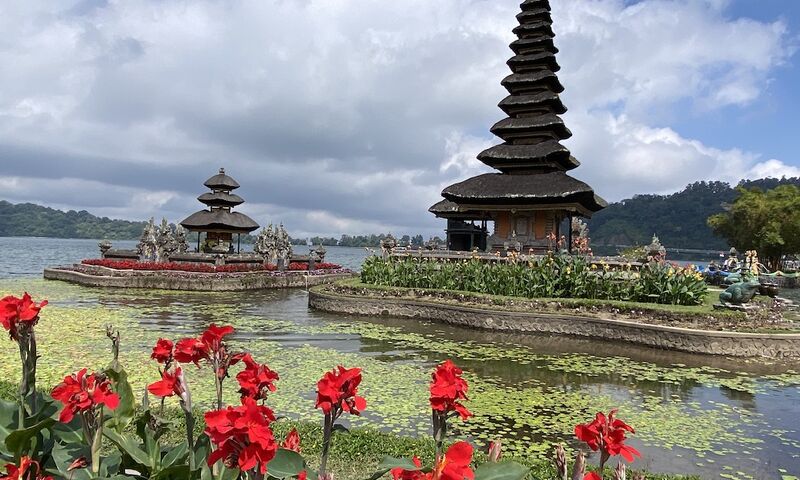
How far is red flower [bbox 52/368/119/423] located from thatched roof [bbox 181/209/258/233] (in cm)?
3642

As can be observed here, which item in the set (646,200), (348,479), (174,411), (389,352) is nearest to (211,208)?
(389,352)

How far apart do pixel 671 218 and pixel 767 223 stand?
273 ft

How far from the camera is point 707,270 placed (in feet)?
127

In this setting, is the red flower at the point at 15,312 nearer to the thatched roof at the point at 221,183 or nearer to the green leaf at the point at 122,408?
the green leaf at the point at 122,408

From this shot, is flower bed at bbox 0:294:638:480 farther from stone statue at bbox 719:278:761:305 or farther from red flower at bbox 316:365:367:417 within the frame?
stone statue at bbox 719:278:761:305

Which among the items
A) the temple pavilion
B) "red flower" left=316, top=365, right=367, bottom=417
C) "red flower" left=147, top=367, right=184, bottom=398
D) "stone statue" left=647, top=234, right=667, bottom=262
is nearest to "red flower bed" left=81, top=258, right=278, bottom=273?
the temple pavilion

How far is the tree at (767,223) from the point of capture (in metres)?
46.8

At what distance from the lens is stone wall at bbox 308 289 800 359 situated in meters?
13.5

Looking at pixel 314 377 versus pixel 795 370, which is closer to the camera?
pixel 314 377

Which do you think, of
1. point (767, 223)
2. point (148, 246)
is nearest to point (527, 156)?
point (148, 246)

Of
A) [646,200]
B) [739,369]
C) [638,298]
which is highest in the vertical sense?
[646,200]

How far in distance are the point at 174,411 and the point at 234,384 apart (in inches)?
106

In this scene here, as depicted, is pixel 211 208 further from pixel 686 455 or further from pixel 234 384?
pixel 686 455

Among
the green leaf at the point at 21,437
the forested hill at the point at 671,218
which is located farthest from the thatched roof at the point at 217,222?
the forested hill at the point at 671,218
